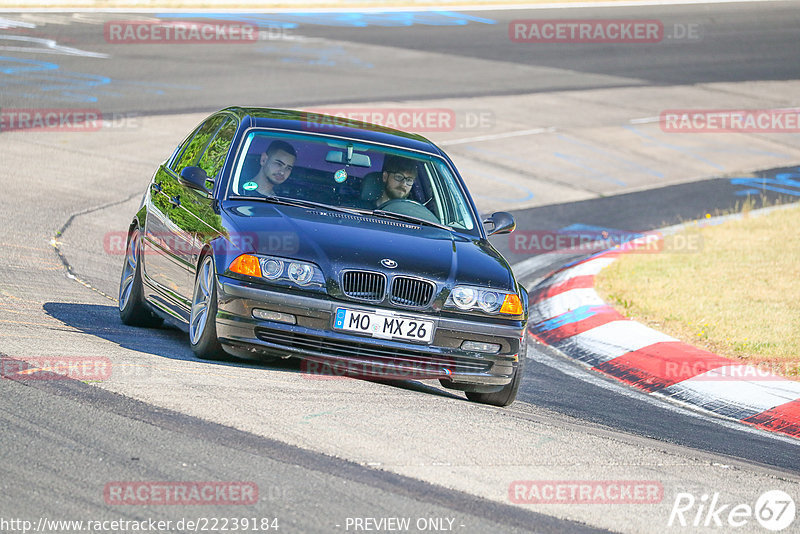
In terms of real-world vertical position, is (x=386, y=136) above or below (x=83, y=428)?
above

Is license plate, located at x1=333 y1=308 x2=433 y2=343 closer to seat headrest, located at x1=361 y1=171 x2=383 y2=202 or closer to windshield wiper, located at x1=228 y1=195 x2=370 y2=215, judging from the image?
windshield wiper, located at x1=228 y1=195 x2=370 y2=215

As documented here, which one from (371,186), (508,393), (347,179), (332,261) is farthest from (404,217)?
(508,393)

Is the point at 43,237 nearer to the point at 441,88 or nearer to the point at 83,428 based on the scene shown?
the point at 83,428

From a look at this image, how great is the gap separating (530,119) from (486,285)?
14644 millimetres

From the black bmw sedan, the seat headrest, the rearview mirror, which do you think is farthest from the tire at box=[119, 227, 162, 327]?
the seat headrest

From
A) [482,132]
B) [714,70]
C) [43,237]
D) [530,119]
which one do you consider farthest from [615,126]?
[43,237]

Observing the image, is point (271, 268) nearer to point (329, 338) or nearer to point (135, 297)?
point (329, 338)

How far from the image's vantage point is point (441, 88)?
2284 cm

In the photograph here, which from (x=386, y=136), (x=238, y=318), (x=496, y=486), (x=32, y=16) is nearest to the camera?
(x=496, y=486)

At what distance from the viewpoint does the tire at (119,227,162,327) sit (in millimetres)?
8305

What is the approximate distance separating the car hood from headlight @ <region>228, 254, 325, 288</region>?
41mm

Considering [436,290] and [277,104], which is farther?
[277,104]

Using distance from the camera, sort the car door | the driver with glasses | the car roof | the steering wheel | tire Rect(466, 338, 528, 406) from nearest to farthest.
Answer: tire Rect(466, 338, 528, 406) → the car door → the steering wheel → the driver with glasses → the car roof

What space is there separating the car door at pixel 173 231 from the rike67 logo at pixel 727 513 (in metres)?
3.39
